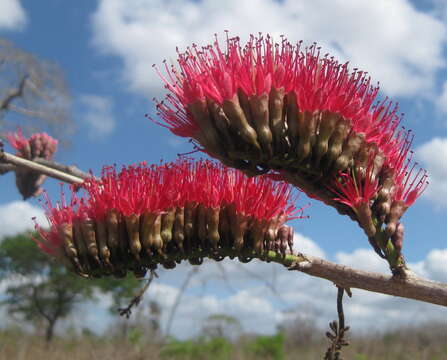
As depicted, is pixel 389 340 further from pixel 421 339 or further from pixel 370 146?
pixel 370 146

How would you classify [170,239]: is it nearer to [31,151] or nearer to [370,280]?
[370,280]

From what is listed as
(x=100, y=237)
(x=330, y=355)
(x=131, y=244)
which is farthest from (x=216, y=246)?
(x=330, y=355)

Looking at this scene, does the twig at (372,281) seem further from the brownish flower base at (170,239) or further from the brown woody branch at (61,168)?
the brown woody branch at (61,168)

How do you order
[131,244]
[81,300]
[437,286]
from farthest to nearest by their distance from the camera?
1. [81,300]
2. [131,244]
3. [437,286]

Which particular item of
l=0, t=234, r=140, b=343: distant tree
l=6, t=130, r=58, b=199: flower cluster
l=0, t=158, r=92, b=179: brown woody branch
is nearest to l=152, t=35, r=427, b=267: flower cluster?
l=0, t=158, r=92, b=179: brown woody branch

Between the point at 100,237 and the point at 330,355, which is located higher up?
the point at 100,237

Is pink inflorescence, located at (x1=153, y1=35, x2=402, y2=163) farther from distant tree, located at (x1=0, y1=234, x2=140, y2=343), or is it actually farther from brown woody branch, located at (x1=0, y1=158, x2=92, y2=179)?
distant tree, located at (x1=0, y1=234, x2=140, y2=343)

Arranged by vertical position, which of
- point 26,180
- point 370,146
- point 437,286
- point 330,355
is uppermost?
point 26,180
